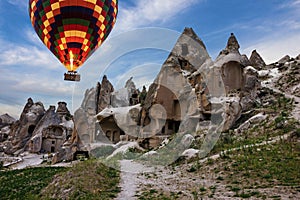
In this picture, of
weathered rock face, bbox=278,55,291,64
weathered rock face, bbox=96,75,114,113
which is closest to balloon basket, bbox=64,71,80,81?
weathered rock face, bbox=96,75,114,113

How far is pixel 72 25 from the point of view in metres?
11.9

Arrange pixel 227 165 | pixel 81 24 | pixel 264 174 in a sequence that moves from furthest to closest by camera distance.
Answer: pixel 81 24 < pixel 227 165 < pixel 264 174

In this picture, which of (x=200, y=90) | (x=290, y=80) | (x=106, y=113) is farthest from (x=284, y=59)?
(x=106, y=113)

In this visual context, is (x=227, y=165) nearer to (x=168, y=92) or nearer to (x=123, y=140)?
(x=168, y=92)

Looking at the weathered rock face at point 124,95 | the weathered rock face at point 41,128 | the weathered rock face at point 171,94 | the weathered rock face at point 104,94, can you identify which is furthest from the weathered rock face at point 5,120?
the weathered rock face at point 171,94

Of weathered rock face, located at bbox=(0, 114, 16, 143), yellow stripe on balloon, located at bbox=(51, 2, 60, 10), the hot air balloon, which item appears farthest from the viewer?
weathered rock face, located at bbox=(0, 114, 16, 143)

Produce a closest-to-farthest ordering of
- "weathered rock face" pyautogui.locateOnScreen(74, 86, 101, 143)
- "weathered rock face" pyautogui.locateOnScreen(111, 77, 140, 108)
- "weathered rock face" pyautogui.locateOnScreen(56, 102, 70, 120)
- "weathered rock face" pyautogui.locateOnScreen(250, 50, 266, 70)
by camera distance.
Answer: "weathered rock face" pyautogui.locateOnScreen(74, 86, 101, 143) → "weathered rock face" pyautogui.locateOnScreen(250, 50, 266, 70) → "weathered rock face" pyautogui.locateOnScreen(111, 77, 140, 108) → "weathered rock face" pyautogui.locateOnScreen(56, 102, 70, 120)

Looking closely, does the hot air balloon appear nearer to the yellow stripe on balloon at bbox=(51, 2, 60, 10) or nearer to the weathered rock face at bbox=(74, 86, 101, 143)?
the yellow stripe on balloon at bbox=(51, 2, 60, 10)

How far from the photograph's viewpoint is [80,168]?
11.3 metres

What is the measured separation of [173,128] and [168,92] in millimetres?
3334

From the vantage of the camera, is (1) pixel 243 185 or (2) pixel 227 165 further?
(2) pixel 227 165

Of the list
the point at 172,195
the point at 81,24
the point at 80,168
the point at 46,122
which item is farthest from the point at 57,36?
the point at 46,122

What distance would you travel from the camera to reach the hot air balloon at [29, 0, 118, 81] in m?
11.6

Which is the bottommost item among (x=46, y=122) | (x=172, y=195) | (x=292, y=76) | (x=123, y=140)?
(x=172, y=195)
